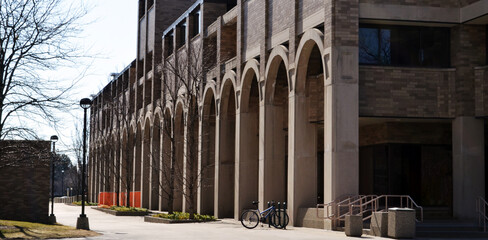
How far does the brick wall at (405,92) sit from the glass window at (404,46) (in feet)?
1.61

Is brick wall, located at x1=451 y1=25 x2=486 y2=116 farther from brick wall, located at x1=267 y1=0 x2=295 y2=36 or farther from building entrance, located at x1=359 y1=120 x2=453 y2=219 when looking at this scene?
brick wall, located at x1=267 y1=0 x2=295 y2=36

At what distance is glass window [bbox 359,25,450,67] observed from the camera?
29.7 meters

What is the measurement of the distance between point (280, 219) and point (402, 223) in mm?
7474

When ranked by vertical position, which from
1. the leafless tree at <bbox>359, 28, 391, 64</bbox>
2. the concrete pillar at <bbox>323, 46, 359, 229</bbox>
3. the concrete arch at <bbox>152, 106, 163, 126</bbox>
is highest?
the leafless tree at <bbox>359, 28, 391, 64</bbox>

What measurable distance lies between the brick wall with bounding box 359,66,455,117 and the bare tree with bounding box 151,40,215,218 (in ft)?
38.5

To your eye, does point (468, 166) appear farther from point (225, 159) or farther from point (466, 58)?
point (225, 159)

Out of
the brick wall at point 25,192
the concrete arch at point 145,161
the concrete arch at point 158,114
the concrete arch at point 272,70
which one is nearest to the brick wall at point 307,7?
the concrete arch at point 272,70

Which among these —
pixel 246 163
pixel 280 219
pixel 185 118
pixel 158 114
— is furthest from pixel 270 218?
pixel 158 114

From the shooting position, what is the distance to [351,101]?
28234 millimetres

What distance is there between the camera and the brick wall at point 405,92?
2916cm

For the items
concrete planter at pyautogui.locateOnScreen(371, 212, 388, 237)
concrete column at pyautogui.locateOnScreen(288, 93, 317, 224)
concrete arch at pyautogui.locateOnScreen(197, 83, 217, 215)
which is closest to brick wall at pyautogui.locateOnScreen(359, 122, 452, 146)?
concrete column at pyautogui.locateOnScreen(288, 93, 317, 224)

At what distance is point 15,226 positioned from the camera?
27312 mm

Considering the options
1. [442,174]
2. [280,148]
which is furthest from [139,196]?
[442,174]

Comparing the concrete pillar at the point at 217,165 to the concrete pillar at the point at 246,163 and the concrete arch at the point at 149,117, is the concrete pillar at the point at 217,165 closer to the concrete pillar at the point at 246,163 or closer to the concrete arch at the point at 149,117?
the concrete pillar at the point at 246,163
